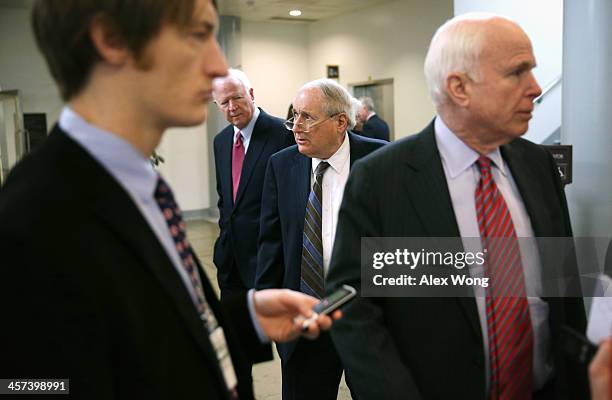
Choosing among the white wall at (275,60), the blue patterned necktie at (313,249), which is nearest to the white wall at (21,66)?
the white wall at (275,60)

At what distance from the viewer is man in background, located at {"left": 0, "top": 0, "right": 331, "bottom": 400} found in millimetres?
866

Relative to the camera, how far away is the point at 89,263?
2.95ft

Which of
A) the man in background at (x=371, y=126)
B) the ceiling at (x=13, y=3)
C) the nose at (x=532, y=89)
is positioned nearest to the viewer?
the nose at (x=532, y=89)

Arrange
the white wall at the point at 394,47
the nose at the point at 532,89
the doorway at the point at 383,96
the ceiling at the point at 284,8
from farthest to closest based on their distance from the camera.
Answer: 1. the doorway at the point at 383,96
2. the ceiling at the point at 284,8
3. the white wall at the point at 394,47
4. the nose at the point at 532,89

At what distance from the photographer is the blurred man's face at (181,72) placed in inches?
39.3

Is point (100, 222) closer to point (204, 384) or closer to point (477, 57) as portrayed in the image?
point (204, 384)

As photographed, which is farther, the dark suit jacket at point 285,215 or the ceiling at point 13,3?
the ceiling at point 13,3

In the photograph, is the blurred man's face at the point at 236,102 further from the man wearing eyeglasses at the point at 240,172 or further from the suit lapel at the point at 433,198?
the suit lapel at the point at 433,198

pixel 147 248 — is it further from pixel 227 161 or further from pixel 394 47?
pixel 394 47

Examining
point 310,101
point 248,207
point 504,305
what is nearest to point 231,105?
point 248,207

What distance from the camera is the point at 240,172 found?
12.6 ft

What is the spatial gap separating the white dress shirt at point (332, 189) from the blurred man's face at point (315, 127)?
40 mm

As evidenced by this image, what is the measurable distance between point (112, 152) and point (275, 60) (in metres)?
12.0

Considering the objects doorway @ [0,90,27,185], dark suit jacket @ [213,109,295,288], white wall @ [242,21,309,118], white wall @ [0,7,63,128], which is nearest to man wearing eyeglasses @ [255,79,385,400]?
dark suit jacket @ [213,109,295,288]
